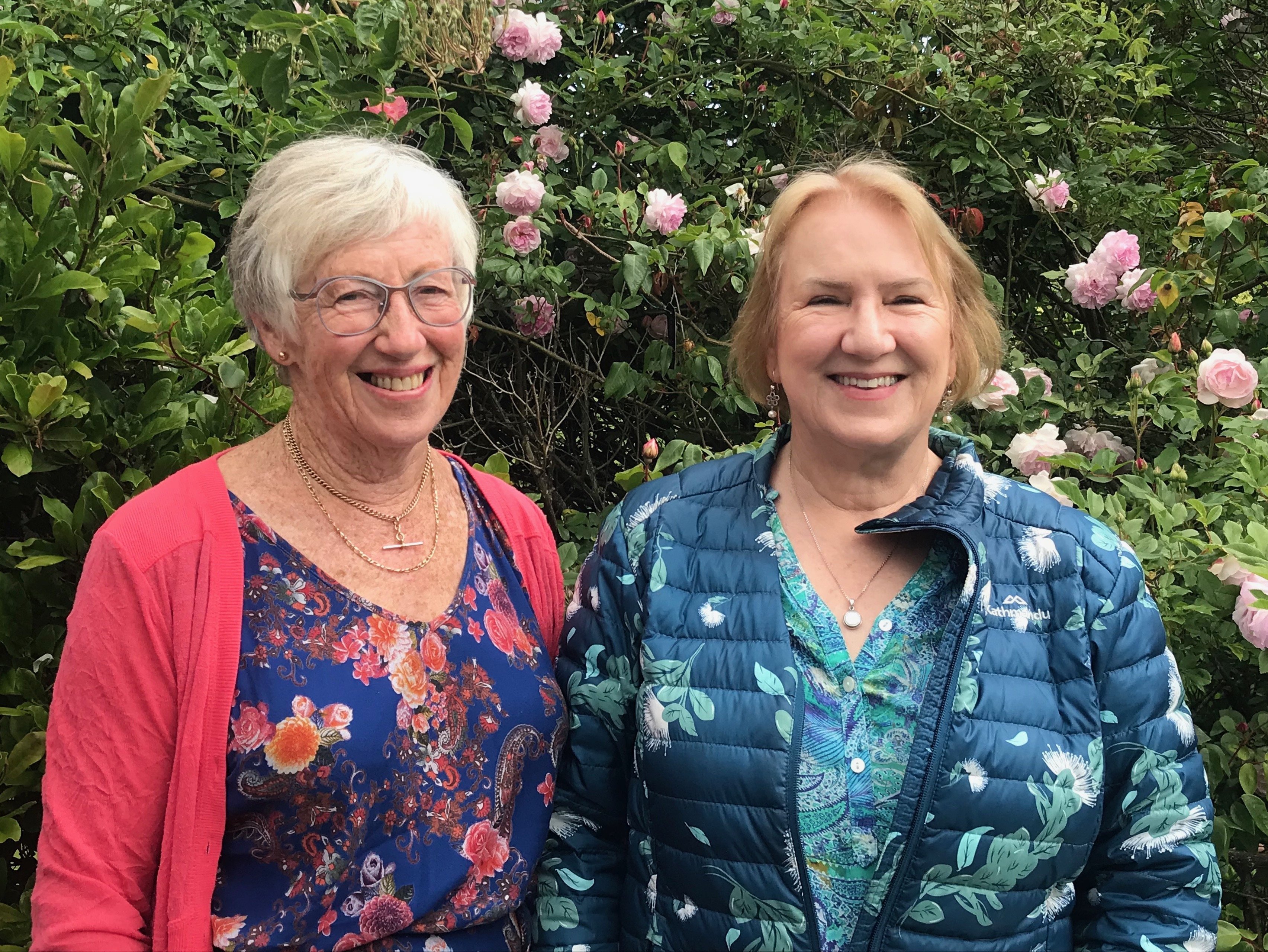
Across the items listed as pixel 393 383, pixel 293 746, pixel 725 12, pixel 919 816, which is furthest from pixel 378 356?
pixel 725 12

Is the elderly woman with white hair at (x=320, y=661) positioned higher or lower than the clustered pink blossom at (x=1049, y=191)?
lower

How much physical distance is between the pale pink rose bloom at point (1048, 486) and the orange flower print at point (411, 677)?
1.36 meters

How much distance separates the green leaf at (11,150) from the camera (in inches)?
78.5

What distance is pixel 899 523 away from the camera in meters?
1.69

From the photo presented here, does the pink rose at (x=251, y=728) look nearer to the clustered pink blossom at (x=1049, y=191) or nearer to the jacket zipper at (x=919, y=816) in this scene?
the jacket zipper at (x=919, y=816)

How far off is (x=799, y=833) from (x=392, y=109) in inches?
77.5

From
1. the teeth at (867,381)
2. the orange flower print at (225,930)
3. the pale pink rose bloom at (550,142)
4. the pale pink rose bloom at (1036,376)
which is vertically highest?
the pale pink rose bloom at (550,142)

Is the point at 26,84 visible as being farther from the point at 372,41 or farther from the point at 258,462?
the point at 258,462

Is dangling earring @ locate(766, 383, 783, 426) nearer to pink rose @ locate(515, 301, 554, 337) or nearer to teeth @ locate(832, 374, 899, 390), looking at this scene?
teeth @ locate(832, 374, 899, 390)

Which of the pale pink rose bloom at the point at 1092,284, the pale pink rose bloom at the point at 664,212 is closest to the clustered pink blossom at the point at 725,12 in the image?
the pale pink rose bloom at the point at 664,212

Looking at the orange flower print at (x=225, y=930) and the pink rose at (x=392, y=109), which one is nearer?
the orange flower print at (x=225, y=930)

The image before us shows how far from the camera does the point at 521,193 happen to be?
2777mm

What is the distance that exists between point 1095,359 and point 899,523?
1.51 meters

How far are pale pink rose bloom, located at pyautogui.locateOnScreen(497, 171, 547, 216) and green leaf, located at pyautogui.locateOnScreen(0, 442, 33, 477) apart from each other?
1.31m
